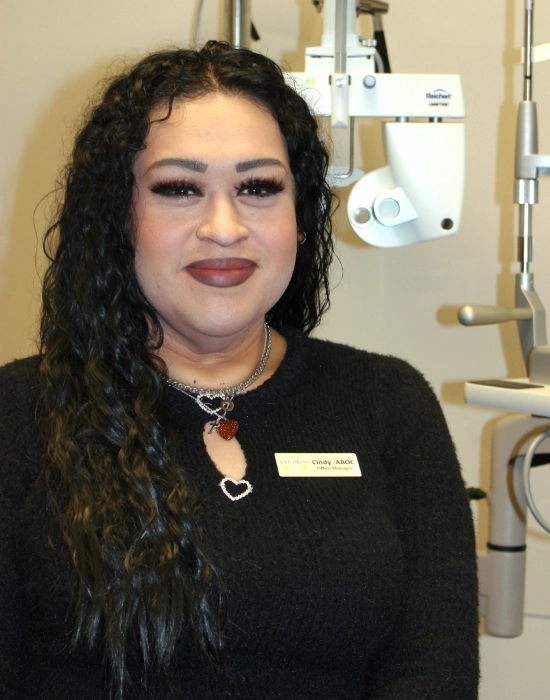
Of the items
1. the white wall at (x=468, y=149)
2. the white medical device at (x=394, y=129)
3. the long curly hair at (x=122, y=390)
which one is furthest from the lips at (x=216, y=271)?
the white wall at (x=468, y=149)

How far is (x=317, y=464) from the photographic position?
116cm

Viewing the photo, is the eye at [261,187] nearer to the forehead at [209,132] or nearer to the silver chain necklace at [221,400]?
the forehead at [209,132]

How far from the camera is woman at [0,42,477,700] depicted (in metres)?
1.02

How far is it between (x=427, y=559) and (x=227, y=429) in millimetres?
315

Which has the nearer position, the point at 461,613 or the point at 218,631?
the point at 218,631

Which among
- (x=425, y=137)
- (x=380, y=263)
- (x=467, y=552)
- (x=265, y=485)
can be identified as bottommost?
(x=467, y=552)

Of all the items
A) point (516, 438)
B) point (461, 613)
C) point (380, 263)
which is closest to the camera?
point (461, 613)

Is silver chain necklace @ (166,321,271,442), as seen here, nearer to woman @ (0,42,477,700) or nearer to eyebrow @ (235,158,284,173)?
woman @ (0,42,477,700)

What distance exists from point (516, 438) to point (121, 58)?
4.40ft

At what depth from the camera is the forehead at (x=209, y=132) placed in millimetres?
1109

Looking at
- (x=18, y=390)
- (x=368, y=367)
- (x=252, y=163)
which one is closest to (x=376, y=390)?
(x=368, y=367)

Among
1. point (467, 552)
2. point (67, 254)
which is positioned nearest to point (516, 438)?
point (467, 552)

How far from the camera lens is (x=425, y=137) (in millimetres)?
1539

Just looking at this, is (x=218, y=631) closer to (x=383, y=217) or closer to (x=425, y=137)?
(x=383, y=217)
